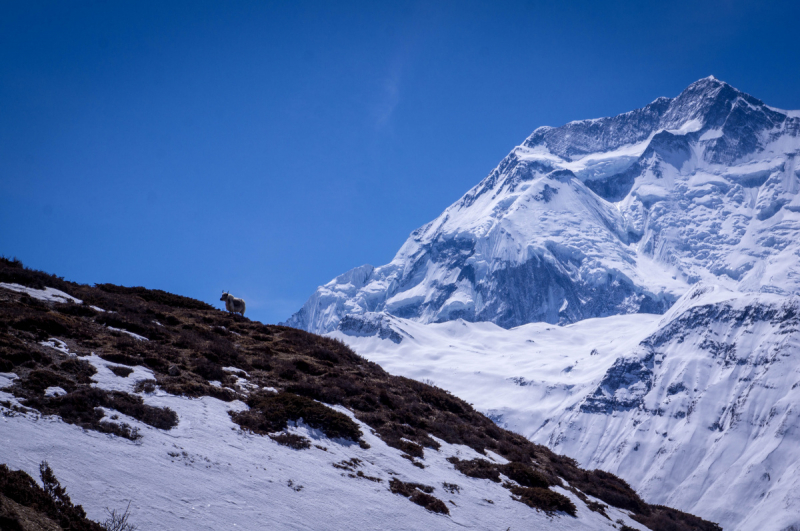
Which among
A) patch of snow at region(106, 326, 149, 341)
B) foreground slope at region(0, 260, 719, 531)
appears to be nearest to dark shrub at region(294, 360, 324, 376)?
foreground slope at region(0, 260, 719, 531)

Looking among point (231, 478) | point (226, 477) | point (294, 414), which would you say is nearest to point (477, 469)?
point (294, 414)

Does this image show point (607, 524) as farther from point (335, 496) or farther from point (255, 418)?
point (255, 418)

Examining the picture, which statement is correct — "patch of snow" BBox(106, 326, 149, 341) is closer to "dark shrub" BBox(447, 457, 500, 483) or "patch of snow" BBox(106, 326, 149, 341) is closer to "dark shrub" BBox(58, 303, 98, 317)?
"dark shrub" BBox(58, 303, 98, 317)

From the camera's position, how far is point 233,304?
37.0 m

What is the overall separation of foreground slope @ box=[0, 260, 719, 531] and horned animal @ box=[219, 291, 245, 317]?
7673 mm

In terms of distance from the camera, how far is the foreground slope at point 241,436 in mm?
13070

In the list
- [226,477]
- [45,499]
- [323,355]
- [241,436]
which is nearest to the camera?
[45,499]

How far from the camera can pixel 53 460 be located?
40.0ft

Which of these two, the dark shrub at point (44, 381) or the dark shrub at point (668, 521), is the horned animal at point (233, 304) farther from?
the dark shrub at point (668, 521)

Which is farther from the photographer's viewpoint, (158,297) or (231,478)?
(158,297)

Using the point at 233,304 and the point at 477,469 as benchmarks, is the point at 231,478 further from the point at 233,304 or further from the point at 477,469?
the point at 233,304

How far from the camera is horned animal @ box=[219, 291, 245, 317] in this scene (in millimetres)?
36844

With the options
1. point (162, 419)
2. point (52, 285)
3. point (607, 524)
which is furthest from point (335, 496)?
point (52, 285)

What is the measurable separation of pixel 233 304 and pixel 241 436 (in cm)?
2155
